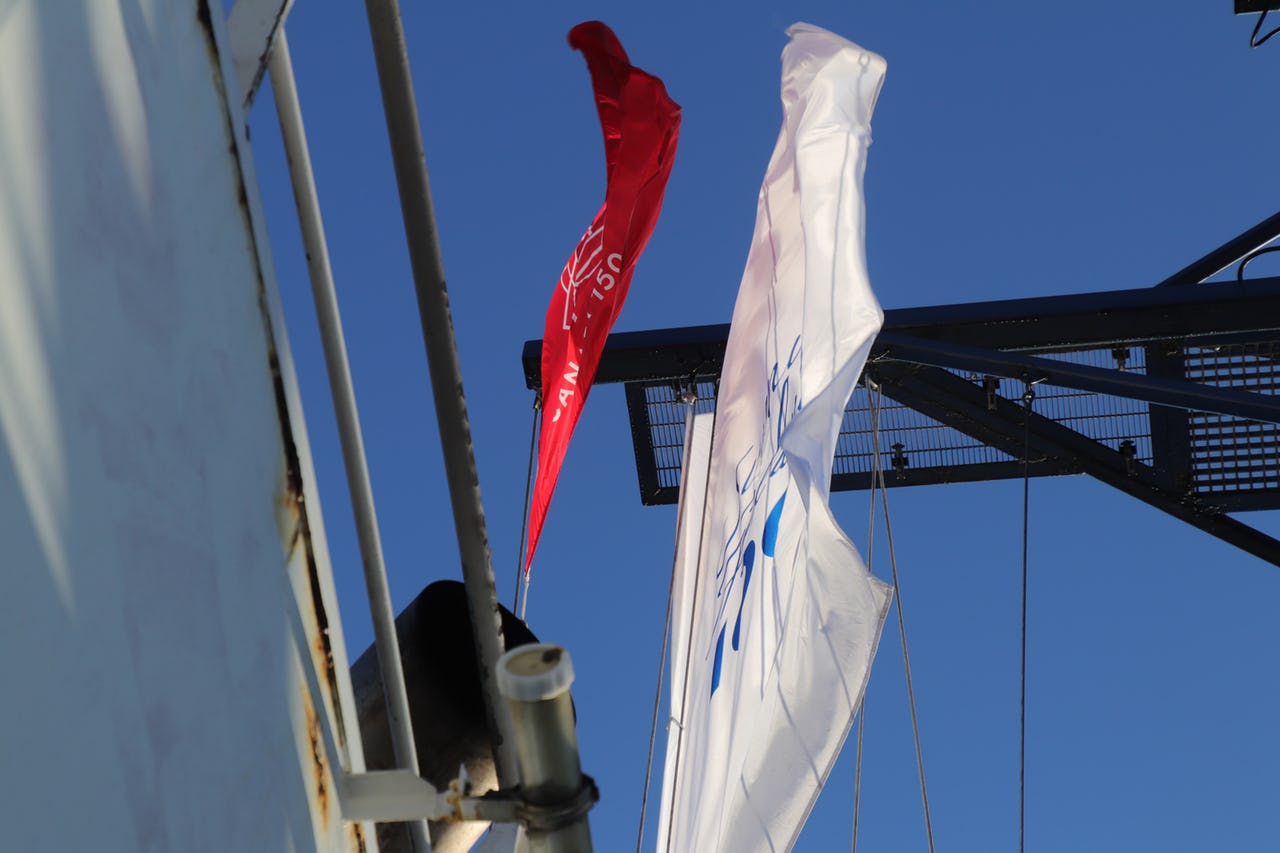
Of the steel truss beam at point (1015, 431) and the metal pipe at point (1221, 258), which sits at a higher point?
the metal pipe at point (1221, 258)

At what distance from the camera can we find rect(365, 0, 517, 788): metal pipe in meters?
1.76

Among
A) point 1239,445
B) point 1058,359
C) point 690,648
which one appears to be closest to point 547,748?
point 690,648

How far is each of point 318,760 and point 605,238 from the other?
5155 millimetres

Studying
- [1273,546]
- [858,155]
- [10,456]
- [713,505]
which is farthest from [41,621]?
[1273,546]

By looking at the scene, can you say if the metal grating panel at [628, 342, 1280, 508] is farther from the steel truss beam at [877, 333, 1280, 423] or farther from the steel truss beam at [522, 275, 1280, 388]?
the steel truss beam at [877, 333, 1280, 423]

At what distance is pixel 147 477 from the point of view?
1.26 m

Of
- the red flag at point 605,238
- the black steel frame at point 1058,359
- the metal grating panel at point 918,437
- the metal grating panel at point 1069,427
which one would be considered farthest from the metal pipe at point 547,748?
the metal grating panel at point 918,437

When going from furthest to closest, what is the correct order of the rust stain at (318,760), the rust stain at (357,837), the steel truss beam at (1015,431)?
the steel truss beam at (1015,431)
the rust stain at (357,837)
the rust stain at (318,760)

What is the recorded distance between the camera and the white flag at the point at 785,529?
3.23 meters

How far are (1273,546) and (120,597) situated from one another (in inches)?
232

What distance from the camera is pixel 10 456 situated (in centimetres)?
102

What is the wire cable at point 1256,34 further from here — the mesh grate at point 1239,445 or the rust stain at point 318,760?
the rust stain at point 318,760

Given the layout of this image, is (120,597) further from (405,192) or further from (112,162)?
(405,192)

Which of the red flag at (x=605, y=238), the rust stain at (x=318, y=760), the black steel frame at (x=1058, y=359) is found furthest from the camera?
the red flag at (x=605, y=238)
